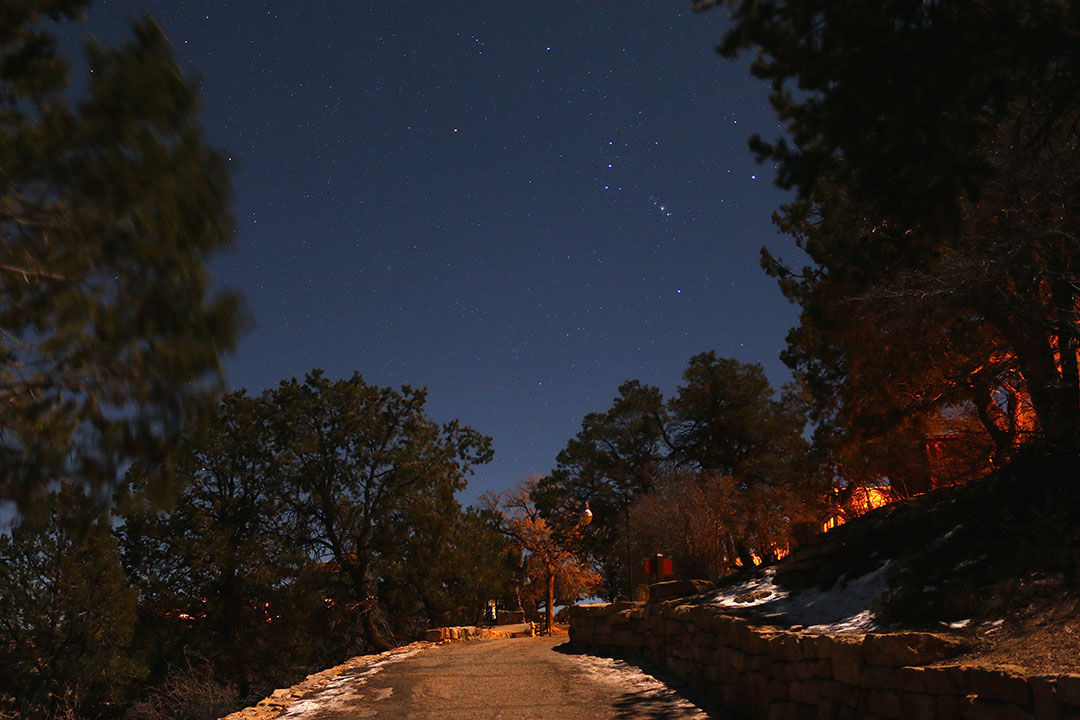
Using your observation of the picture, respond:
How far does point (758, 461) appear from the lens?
29.1 m

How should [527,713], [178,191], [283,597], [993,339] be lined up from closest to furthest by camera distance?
[178,191]
[527,713]
[993,339]
[283,597]

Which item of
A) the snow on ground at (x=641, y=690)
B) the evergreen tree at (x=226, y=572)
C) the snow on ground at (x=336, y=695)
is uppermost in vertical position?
the evergreen tree at (x=226, y=572)

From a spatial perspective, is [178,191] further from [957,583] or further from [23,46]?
[957,583]

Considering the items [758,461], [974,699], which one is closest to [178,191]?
[974,699]

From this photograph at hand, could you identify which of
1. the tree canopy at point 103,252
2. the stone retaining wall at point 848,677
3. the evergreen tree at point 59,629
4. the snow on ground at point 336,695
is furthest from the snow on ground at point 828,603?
the evergreen tree at point 59,629

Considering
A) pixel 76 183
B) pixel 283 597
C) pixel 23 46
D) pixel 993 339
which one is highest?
pixel 23 46

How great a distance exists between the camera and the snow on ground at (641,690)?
7.93m

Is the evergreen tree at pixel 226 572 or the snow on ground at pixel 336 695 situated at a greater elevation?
the evergreen tree at pixel 226 572

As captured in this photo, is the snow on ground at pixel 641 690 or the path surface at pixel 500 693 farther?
the path surface at pixel 500 693

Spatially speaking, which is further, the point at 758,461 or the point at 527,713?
the point at 758,461

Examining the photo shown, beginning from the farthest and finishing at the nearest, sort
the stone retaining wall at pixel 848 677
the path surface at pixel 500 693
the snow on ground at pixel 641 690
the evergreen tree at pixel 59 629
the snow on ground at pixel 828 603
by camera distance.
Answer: the evergreen tree at pixel 59 629
the path surface at pixel 500 693
the snow on ground at pixel 641 690
the snow on ground at pixel 828 603
the stone retaining wall at pixel 848 677

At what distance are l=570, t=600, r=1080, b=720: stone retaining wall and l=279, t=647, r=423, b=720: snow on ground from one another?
4.26m

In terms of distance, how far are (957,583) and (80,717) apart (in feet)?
66.6

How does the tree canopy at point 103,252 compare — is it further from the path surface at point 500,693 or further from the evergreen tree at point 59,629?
the evergreen tree at point 59,629
